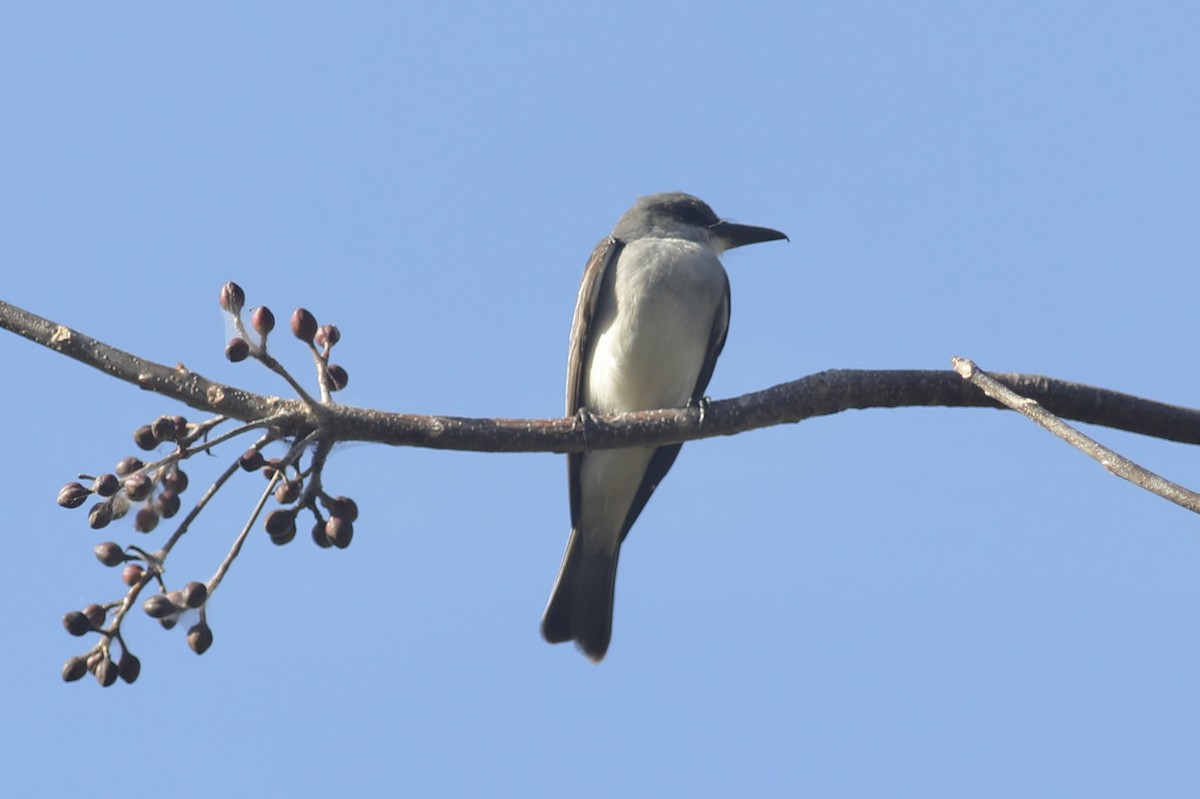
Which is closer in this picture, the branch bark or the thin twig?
the thin twig

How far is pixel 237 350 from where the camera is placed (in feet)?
13.1

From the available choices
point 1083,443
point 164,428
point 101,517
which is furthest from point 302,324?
point 1083,443

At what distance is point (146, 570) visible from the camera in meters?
3.81

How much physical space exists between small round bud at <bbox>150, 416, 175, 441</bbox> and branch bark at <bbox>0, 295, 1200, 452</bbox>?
0.75 ft

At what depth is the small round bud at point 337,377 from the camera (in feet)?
14.1

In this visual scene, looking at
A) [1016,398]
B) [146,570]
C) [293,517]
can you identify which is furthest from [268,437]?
[1016,398]

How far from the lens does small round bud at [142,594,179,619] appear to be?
3.77 meters

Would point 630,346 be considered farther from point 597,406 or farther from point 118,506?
point 118,506

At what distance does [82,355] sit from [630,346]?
3815 mm

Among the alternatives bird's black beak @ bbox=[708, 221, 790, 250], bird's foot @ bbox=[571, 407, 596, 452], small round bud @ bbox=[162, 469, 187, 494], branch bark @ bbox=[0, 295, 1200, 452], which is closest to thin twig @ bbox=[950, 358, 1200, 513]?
branch bark @ bbox=[0, 295, 1200, 452]

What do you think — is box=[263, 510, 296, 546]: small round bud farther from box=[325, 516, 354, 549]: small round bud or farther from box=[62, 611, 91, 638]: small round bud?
box=[62, 611, 91, 638]: small round bud

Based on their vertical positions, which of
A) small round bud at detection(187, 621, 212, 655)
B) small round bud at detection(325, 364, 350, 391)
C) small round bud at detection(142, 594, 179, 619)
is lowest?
small round bud at detection(187, 621, 212, 655)

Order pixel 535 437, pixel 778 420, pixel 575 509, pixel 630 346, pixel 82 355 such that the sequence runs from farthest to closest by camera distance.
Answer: pixel 575 509, pixel 630 346, pixel 778 420, pixel 535 437, pixel 82 355

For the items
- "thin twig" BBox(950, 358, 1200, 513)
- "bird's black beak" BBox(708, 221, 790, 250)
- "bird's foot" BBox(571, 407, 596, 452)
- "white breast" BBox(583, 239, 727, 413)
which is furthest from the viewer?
"bird's black beak" BBox(708, 221, 790, 250)
